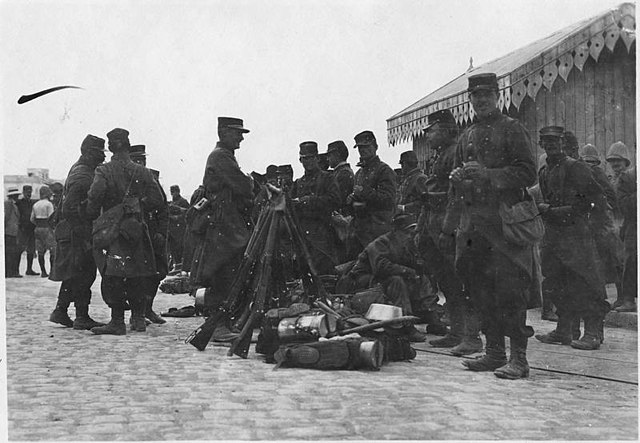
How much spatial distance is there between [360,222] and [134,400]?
3503mm

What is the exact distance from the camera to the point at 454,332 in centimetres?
670

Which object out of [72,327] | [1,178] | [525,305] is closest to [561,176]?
[525,305]

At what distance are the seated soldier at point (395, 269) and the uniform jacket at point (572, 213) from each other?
49.4 inches

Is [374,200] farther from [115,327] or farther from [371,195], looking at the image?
[115,327]

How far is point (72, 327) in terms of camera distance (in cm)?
804

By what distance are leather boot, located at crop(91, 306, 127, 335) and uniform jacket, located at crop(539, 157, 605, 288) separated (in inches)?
167

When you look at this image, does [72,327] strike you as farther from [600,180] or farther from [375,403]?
[600,180]

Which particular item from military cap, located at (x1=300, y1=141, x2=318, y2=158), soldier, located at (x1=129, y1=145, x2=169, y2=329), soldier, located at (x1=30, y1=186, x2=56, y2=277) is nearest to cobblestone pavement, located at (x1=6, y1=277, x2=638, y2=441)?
soldier, located at (x1=129, y1=145, x2=169, y2=329)

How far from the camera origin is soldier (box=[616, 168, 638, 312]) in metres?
7.89

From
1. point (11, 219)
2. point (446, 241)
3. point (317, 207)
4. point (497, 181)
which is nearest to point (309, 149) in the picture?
point (317, 207)

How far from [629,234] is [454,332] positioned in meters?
2.52

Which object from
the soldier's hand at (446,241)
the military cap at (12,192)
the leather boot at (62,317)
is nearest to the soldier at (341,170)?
the soldier's hand at (446,241)

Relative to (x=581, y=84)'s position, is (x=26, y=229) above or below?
below

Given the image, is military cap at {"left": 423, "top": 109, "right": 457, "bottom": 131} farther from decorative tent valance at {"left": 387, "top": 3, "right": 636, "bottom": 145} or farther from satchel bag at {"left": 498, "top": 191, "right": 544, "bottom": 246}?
decorative tent valance at {"left": 387, "top": 3, "right": 636, "bottom": 145}
